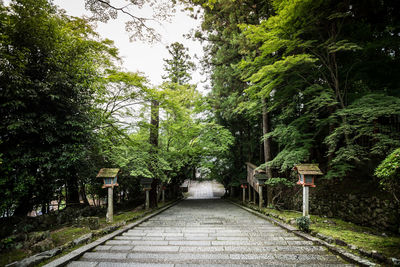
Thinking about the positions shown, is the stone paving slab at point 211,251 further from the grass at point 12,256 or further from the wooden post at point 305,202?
the grass at point 12,256

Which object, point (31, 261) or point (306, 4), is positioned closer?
point (31, 261)

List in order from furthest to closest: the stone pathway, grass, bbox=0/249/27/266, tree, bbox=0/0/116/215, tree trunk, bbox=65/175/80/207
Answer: tree trunk, bbox=65/175/80/207 → tree, bbox=0/0/116/215 → grass, bbox=0/249/27/266 → the stone pathway

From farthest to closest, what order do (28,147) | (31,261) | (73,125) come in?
(73,125), (28,147), (31,261)

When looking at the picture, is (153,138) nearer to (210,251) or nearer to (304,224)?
(210,251)

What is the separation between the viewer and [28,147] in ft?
17.6

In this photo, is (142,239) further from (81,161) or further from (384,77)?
(384,77)

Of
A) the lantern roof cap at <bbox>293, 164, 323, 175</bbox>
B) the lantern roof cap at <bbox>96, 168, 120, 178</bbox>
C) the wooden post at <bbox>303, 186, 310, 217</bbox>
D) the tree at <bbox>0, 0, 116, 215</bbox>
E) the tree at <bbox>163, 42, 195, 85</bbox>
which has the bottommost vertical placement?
the wooden post at <bbox>303, 186, 310, 217</bbox>

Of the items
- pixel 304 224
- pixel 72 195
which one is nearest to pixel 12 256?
pixel 72 195

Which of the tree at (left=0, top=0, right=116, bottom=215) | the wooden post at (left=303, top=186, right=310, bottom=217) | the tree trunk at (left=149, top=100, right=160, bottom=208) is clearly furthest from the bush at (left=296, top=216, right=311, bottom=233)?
the tree at (left=0, top=0, right=116, bottom=215)

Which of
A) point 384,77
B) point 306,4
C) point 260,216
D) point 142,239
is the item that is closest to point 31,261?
point 142,239

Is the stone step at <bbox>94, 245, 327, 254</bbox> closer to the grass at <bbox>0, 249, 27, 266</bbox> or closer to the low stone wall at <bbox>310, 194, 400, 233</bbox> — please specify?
the grass at <bbox>0, 249, 27, 266</bbox>

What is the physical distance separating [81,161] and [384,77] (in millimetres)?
12568

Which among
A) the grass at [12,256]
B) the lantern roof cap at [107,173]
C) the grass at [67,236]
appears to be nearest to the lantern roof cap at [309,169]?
the lantern roof cap at [107,173]

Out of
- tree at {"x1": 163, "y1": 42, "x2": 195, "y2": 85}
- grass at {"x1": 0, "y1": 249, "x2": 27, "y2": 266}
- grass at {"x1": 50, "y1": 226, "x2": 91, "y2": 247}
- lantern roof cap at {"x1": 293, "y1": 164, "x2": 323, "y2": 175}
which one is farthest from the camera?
tree at {"x1": 163, "y1": 42, "x2": 195, "y2": 85}
